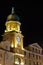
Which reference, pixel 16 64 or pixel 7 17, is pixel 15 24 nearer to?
pixel 7 17

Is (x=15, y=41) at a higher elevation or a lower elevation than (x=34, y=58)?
higher

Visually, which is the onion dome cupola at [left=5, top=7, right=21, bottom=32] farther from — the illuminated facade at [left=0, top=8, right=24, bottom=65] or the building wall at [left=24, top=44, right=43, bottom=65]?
the building wall at [left=24, top=44, right=43, bottom=65]

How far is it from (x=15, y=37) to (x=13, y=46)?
306 cm

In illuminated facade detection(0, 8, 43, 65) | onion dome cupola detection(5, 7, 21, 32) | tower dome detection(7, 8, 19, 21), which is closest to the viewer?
illuminated facade detection(0, 8, 43, 65)

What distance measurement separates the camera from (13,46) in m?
82.1

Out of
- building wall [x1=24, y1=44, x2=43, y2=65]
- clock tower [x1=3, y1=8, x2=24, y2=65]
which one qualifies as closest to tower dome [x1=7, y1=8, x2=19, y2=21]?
clock tower [x1=3, y1=8, x2=24, y2=65]

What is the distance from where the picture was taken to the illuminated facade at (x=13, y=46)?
76.8 meters

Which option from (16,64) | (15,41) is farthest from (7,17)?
(16,64)

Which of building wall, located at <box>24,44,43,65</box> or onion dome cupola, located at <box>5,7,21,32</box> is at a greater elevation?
onion dome cupola, located at <box>5,7,21,32</box>

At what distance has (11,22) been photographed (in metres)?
83.6

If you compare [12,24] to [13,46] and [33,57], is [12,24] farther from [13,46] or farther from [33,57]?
[33,57]

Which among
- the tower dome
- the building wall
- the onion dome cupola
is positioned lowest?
the building wall

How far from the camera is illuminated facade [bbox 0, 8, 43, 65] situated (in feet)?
252

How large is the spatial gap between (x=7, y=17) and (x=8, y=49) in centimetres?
1284
